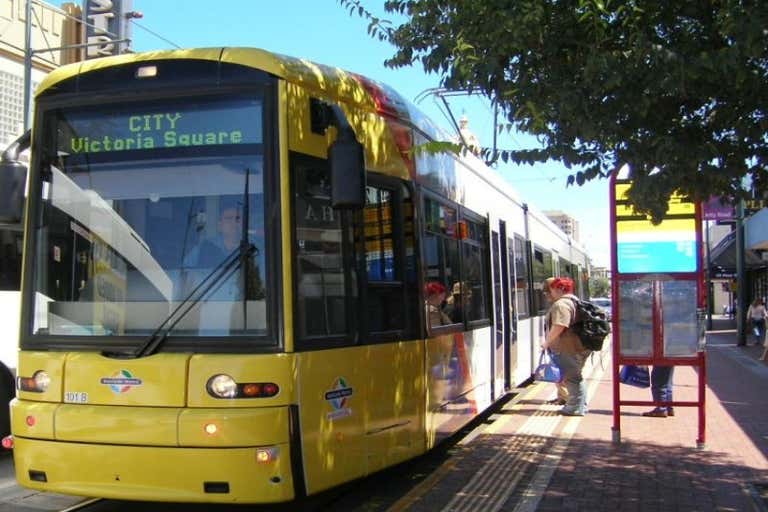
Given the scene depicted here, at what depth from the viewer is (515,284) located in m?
11.1

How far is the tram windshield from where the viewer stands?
4.76 m

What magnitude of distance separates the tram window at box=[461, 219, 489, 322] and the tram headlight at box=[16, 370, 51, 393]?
159 inches

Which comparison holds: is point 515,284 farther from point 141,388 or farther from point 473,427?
point 141,388

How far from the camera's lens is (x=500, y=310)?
380 inches

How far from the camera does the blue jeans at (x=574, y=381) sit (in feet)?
32.1

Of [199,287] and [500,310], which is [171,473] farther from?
[500,310]

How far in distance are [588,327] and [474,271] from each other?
229 cm

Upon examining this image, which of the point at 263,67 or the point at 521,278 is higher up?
the point at 263,67

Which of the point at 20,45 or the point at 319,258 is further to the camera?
the point at 20,45

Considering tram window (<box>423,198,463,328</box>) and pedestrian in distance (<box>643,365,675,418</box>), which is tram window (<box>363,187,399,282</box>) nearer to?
tram window (<box>423,198,463,328</box>)

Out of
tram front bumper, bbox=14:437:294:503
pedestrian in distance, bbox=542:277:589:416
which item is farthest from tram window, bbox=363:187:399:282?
pedestrian in distance, bbox=542:277:589:416

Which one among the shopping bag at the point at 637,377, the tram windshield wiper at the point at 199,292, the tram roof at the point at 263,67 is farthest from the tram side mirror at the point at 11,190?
the shopping bag at the point at 637,377

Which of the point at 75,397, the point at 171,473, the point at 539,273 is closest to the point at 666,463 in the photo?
the point at 171,473

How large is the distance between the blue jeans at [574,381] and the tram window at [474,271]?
1.75 meters
